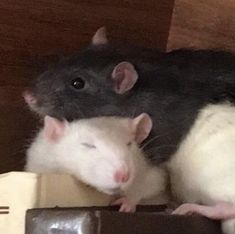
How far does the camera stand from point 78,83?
1.59 m

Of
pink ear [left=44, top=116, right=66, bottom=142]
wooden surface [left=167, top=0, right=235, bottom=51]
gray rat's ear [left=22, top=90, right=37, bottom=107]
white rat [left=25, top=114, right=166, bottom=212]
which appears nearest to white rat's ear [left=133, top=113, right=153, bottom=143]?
white rat [left=25, top=114, right=166, bottom=212]

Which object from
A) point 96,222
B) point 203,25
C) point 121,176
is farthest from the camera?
point 203,25

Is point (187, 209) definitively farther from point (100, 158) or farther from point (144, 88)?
point (144, 88)

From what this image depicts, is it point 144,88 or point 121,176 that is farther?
point 144,88

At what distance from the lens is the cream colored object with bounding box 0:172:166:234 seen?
1.25 m

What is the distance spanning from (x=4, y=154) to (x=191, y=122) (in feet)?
1.29

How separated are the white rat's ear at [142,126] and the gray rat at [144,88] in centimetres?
5

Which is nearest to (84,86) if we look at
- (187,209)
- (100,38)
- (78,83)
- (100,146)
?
(78,83)

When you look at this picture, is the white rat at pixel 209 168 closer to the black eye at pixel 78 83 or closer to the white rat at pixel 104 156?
the white rat at pixel 104 156

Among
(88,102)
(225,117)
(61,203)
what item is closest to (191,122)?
(225,117)

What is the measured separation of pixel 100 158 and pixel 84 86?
10.0 inches

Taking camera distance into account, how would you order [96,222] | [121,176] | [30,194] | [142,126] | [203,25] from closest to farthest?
[96,222], [30,194], [121,176], [142,126], [203,25]

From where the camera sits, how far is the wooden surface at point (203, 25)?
1792 millimetres

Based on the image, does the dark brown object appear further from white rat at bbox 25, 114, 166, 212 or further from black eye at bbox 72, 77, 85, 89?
black eye at bbox 72, 77, 85, 89
